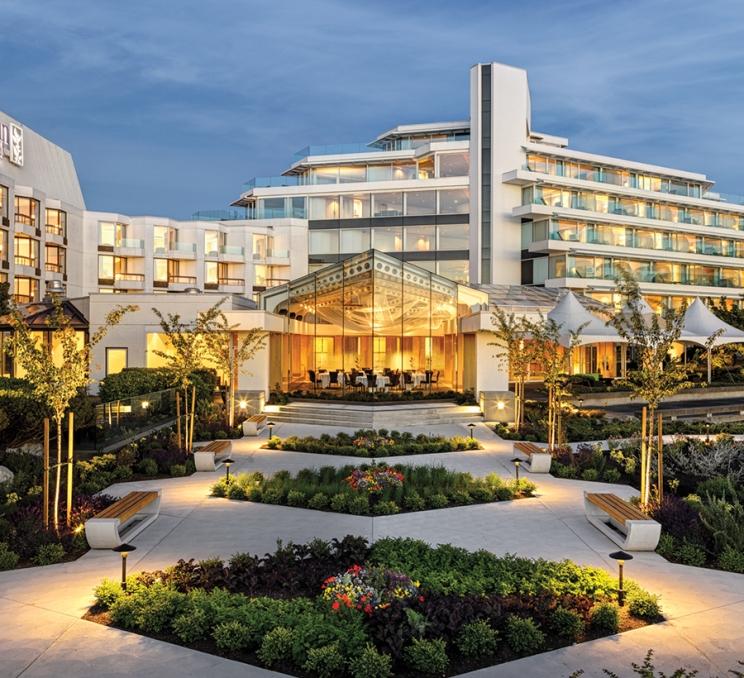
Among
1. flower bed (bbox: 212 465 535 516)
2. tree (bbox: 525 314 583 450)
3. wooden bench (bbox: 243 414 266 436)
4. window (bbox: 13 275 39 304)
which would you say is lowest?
flower bed (bbox: 212 465 535 516)

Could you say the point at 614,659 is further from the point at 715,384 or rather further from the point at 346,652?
the point at 715,384

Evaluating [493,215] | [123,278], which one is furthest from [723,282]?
[123,278]

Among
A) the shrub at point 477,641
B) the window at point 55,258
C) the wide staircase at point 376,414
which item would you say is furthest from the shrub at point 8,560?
the window at point 55,258

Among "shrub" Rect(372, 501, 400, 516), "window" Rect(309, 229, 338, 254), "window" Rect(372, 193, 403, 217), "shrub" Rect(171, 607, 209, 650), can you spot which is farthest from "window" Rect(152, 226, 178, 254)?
"shrub" Rect(171, 607, 209, 650)

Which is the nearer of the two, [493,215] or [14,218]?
[14,218]

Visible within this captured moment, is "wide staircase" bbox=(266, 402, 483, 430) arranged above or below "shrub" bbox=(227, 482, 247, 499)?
above

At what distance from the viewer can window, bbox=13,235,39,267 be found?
141ft

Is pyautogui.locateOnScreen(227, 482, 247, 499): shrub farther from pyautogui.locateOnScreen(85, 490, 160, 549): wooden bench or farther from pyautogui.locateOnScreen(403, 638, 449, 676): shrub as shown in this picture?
pyautogui.locateOnScreen(403, 638, 449, 676): shrub

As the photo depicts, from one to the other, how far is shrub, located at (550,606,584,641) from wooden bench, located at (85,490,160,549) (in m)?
6.31

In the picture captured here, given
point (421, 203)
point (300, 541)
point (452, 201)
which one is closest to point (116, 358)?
point (300, 541)

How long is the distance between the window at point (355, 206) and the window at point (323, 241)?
6.00ft

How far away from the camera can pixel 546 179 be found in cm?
5297

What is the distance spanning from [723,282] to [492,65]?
96.9 ft

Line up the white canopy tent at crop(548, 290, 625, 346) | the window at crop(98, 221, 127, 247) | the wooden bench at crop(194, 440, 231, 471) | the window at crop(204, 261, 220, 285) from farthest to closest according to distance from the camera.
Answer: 1. the window at crop(204, 261, 220, 285)
2. the window at crop(98, 221, 127, 247)
3. the white canopy tent at crop(548, 290, 625, 346)
4. the wooden bench at crop(194, 440, 231, 471)
